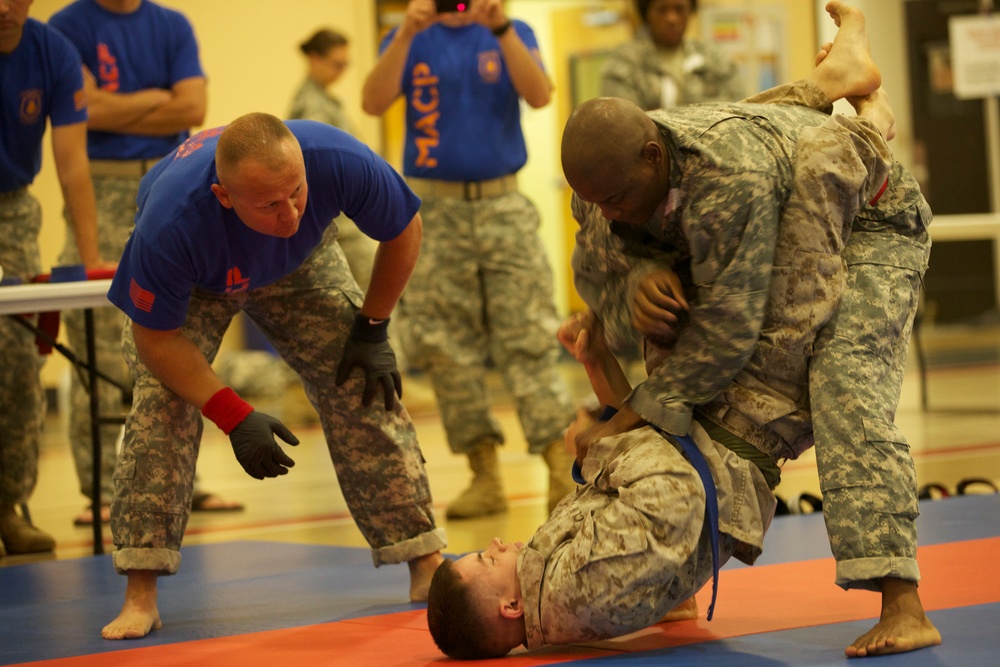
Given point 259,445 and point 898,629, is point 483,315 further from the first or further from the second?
point 898,629

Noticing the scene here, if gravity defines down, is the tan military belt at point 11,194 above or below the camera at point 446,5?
below

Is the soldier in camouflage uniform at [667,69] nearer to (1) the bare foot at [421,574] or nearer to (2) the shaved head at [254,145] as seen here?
(1) the bare foot at [421,574]

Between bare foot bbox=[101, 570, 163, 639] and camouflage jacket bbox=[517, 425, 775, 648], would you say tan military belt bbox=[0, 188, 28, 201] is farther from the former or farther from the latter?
camouflage jacket bbox=[517, 425, 775, 648]

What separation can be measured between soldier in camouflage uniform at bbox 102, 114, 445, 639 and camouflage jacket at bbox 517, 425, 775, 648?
0.71 meters

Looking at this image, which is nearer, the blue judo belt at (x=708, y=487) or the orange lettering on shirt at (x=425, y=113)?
the blue judo belt at (x=708, y=487)

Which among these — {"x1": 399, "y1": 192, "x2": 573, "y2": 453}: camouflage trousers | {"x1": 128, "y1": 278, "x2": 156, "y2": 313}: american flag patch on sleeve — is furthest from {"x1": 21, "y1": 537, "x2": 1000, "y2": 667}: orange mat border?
{"x1": 399, "y1": 192, "x2": 573, "y2": 453}: camouflage trousers

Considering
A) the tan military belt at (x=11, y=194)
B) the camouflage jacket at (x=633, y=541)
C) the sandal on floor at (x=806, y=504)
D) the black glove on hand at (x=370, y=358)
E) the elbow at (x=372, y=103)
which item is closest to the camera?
the camouflage jacket at (x=633, y=541)

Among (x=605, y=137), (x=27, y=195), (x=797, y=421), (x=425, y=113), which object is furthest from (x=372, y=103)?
(x=797, y=421)

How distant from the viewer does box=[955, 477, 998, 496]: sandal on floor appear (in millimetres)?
4313

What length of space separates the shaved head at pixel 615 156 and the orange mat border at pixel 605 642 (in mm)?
914

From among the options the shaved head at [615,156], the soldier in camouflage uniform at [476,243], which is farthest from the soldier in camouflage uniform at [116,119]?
the shaved head at [615,156]

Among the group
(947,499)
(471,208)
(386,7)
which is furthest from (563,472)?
(386,7)

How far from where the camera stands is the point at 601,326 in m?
2.87

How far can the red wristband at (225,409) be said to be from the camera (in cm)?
292
